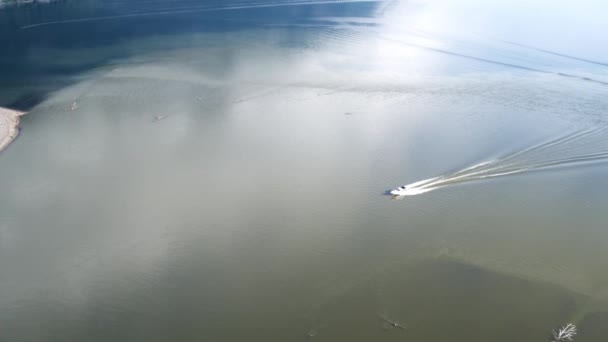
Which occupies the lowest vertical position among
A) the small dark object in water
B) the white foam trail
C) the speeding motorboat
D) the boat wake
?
the small dark object in water

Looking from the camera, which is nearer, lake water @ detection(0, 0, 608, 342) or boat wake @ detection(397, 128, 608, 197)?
lake water @ detection(0, 0, 608, 342)

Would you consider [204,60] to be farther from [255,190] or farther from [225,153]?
[255,190]

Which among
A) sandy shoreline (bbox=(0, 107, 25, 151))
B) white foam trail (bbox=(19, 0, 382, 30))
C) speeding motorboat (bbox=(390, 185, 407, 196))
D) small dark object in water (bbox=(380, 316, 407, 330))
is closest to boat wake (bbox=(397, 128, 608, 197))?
speeding motorboat (bbox=(390, 185, 407, 196))

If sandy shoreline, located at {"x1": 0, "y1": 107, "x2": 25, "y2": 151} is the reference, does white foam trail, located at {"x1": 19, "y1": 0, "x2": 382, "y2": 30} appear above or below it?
above

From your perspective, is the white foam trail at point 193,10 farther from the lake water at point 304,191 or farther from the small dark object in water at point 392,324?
the small dark object in water at point 392,324

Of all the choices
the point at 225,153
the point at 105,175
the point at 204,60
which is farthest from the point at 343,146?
the point at 204,60

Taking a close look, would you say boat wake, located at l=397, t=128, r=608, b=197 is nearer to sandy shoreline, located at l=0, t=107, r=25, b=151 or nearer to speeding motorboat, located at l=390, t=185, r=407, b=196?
speeding motorboat, located at l=390, t=185, r=407, b=196

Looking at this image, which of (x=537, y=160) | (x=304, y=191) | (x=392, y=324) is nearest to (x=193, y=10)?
(x=304, y=191)
